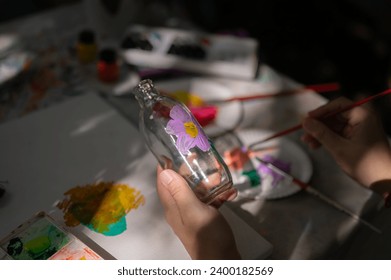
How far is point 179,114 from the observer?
0.86m

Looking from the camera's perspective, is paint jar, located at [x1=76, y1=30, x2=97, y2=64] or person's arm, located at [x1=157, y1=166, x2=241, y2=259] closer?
person's arm, located at [x1=157, y1=166, x2=241, y2=259]

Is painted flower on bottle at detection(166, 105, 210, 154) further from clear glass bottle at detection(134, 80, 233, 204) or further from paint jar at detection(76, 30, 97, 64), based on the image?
paint jar at detection(76, 30, 97, 64)

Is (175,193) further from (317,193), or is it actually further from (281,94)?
(281,94)

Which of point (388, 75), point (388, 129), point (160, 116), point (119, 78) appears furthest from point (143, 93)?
point (388, 75)

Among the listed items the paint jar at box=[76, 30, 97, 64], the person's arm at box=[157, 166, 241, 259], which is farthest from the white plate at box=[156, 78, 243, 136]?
the person's arm at box=[157, 166, 241, 259]

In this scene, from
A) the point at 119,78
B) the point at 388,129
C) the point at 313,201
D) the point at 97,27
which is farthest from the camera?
the point at 388,129

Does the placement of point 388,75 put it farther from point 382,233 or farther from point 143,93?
point 143,93

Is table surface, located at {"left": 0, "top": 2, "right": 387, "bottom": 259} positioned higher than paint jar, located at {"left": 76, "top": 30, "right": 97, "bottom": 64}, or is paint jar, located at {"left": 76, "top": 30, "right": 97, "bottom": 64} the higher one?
paint jar, located at {"left": 76, "top": 30, "right": 97, "bottom": 64}

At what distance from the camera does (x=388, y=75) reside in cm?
209

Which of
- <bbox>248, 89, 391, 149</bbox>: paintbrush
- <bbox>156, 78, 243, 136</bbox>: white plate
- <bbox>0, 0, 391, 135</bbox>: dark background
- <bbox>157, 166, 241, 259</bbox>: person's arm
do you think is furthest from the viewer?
<bbox>0, 0, 391, 135</bbox>: dark background

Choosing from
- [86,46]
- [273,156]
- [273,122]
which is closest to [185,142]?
[273,156]

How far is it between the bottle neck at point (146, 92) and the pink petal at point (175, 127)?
0.32ft

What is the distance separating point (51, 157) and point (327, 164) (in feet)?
2.08

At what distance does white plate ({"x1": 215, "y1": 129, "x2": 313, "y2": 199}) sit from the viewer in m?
0.96
